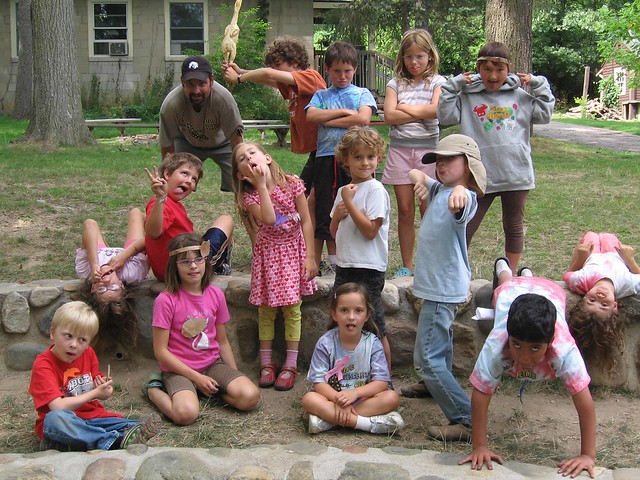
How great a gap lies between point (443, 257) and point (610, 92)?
27063 mm

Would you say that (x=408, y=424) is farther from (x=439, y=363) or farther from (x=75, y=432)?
(x=75, y=432)

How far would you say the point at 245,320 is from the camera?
449cm

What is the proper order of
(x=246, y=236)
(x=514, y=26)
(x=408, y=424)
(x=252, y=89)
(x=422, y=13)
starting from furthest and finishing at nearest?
(x=422, y=13), (x=252, y=89), (x=514, y=26), (x=246, y=236), (x=408, y=424)

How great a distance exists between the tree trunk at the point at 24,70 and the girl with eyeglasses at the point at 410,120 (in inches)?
549

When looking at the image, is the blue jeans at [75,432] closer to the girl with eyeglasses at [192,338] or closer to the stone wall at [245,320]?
the girl with eyeglasses at [192,338]

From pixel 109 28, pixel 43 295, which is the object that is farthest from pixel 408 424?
pixel 109 28

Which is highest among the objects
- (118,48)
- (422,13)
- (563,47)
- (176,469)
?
(563,47)

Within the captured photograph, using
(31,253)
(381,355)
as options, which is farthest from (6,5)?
(381,355)

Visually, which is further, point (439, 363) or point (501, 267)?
point (501, 267)

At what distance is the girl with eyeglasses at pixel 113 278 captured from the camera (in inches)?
169

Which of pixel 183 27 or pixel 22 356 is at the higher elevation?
pixel 183 27

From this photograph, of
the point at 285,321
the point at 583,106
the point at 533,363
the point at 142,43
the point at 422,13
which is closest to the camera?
the point at 533,363

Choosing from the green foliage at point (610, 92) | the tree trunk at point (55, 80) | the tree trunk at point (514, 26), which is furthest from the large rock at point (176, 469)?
the green foliage at point (610, 92)

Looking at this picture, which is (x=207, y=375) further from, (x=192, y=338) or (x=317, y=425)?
(x=317, y=425)
